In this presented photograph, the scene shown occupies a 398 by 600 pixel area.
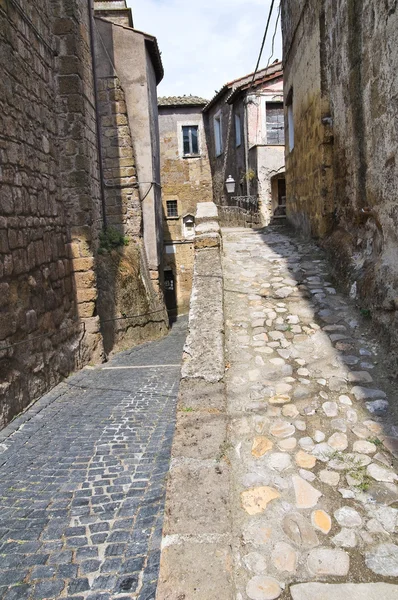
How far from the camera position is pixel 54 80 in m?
6.71

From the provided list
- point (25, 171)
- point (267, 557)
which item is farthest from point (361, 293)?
point (25, 171)

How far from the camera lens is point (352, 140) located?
480 centimetres

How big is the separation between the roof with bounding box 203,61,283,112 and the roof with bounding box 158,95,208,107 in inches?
64.0

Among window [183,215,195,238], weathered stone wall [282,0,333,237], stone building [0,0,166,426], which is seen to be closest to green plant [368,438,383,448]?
stone building [0,0,166,426]

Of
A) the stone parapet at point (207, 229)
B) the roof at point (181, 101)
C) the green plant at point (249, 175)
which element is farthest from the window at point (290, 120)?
the roof at point (181, 101)

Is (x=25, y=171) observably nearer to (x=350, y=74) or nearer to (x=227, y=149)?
(x=350, y=74)

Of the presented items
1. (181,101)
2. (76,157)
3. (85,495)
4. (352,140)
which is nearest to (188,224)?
(181,101)

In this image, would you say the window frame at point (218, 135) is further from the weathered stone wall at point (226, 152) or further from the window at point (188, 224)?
the window at point (188, 224)

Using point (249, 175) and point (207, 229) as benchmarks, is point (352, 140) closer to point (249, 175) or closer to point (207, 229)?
point (207, 229)

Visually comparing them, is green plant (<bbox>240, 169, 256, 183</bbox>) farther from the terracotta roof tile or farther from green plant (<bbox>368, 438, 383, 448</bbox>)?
green plant (<bbox>368, 438, 383, 448</bbox>)

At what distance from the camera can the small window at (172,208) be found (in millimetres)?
22875

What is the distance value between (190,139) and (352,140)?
19.6m

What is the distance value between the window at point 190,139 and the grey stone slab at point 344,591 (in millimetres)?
23079

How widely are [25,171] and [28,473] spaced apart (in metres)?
3.50
